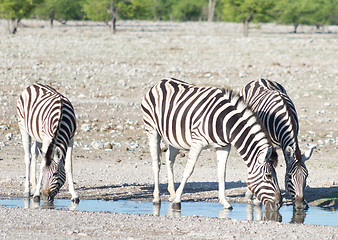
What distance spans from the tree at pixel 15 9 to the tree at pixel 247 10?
18204 millimetres

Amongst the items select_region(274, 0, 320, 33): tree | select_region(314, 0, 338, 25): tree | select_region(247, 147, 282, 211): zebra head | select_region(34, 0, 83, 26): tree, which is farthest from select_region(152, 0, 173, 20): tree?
select_region(247, 147, 282, 211): zebra head

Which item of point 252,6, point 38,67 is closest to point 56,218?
point 38,67

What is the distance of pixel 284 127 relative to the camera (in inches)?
360

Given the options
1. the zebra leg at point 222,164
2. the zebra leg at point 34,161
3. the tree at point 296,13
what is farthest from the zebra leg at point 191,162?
the tree at point 296,13

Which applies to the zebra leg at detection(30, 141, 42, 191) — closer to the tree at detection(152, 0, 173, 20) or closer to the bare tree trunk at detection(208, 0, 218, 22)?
the bare tree trunk at detection(208, 0, 218, 22)

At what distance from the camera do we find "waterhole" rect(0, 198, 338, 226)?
849 centimetres

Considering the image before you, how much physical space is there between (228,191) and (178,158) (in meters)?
3.54

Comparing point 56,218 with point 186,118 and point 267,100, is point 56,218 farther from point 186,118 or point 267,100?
point 267,100

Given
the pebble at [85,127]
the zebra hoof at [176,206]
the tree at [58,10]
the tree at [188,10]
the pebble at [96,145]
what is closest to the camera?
the zebra hoof at [176,206]

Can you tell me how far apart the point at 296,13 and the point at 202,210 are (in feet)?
204

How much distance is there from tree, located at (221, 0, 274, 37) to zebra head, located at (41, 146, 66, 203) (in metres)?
47.3

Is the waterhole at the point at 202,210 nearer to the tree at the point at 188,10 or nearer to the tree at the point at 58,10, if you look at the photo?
the tree at the point at 58,10

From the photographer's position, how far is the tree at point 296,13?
6831 centimetres

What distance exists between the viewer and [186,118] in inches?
353
